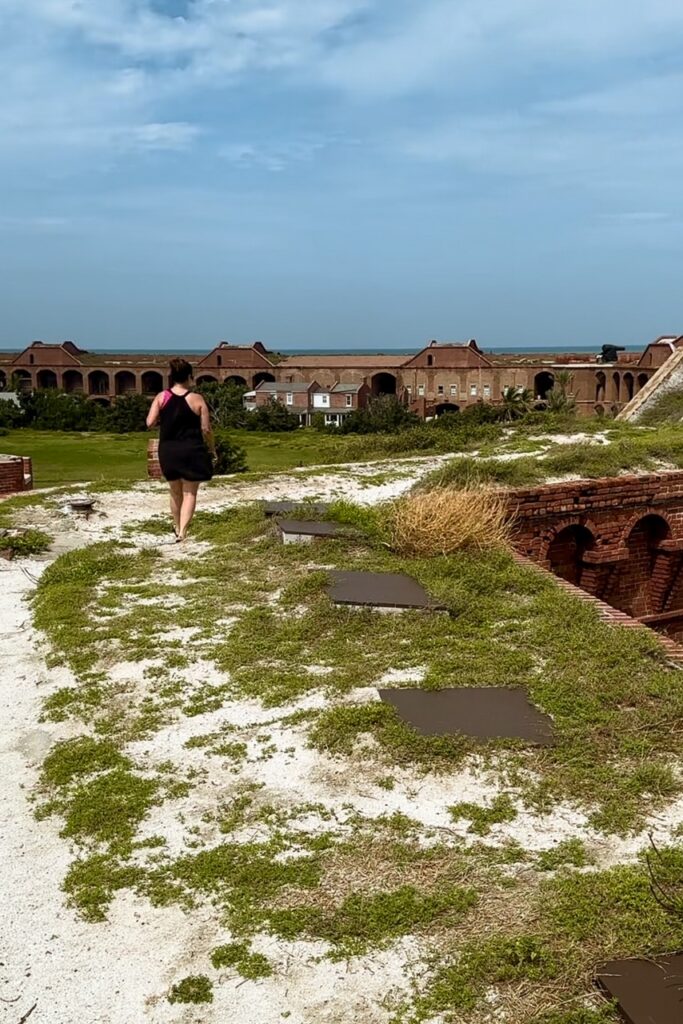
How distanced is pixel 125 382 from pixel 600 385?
42.3 m

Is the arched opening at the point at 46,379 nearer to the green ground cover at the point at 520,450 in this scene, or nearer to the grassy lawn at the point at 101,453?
the grassy lawn at the point at 101,453

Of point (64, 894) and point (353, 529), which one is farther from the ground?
point (353, 529)

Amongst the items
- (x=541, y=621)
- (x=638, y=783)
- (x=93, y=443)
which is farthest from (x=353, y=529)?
(x=93, y=443)

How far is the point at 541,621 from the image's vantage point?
5.60m

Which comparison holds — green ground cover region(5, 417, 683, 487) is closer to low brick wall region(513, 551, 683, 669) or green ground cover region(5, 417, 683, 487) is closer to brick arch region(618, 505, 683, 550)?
brick arch region(618, 505, 683, 550)

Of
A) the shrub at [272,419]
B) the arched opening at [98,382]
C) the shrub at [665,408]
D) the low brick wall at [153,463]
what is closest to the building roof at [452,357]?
the shrub at [272,419]

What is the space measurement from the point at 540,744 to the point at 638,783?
47 centimetres

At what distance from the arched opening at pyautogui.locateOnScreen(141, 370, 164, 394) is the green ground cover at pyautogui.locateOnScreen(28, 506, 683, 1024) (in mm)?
79310

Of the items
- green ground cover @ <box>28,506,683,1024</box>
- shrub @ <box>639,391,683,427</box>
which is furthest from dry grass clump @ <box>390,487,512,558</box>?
shrub @ <box>639,391,683,427</box>

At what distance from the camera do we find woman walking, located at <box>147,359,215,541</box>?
7.09 meters

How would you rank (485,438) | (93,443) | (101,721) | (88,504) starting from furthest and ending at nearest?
(93,443), (485,438), (88,504), (101,721)

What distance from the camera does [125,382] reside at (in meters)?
84.2

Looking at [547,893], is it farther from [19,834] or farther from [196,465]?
[196,465]

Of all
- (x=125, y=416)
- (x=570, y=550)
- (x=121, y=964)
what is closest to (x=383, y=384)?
(x=125, y=416)
